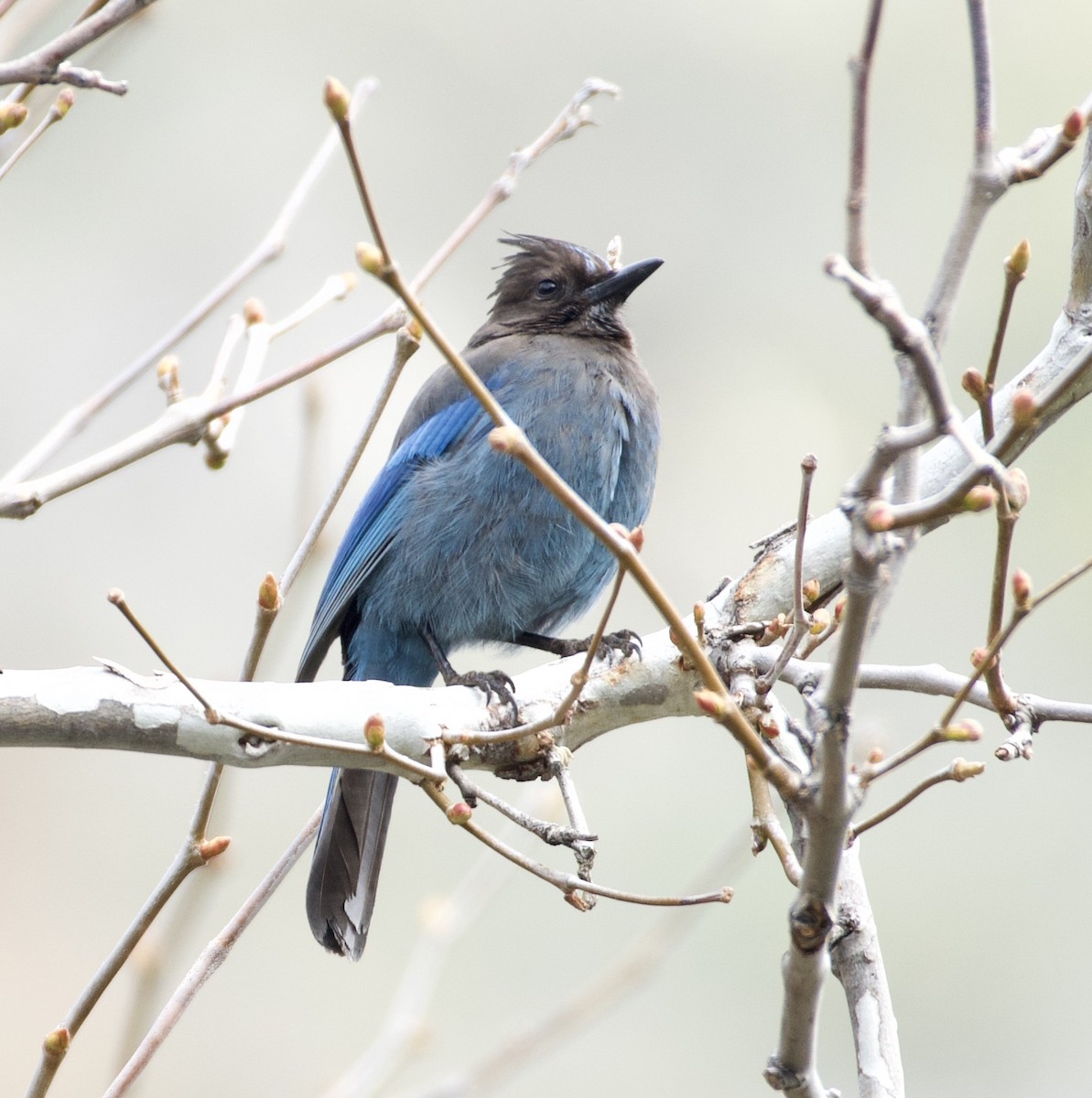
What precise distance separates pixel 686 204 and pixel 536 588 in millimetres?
5738

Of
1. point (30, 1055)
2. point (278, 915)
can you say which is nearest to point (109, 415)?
point (278, 915)

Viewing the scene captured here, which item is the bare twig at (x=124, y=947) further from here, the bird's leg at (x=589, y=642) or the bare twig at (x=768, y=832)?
the bird's leg at (x=589, y=642)

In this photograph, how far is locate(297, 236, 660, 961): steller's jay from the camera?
12.3 ft

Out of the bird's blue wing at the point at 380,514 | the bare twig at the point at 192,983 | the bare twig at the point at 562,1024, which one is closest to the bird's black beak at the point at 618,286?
the bird's blue wing at the point at 380,514

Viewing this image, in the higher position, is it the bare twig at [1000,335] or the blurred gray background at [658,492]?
the blurred gray background at [658,492]

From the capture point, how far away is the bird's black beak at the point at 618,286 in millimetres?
4348

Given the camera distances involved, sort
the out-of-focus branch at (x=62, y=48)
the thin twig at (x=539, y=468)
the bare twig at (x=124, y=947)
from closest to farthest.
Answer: the thin twig at (x=539, y=468)
the out-of-focus branch at (x=62, y=48)
the bare twig at (x=124, y=947)

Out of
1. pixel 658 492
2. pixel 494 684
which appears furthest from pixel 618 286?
pixel 658 492

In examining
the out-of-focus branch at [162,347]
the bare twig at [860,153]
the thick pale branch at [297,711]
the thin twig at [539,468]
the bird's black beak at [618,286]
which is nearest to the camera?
the bare twig at [860,153]

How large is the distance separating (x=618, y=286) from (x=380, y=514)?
103 cm

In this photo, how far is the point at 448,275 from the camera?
26.8 feet

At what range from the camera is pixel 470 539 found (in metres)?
3.86

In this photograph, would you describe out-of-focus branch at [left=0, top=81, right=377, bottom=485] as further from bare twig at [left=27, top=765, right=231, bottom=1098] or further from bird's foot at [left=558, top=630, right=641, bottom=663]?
bird's foot at [left=558, top=630, right=641, bottom=663]

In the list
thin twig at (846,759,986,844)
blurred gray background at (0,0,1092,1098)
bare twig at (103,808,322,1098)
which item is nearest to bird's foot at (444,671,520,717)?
bare twig at (103,808,322,1098)
